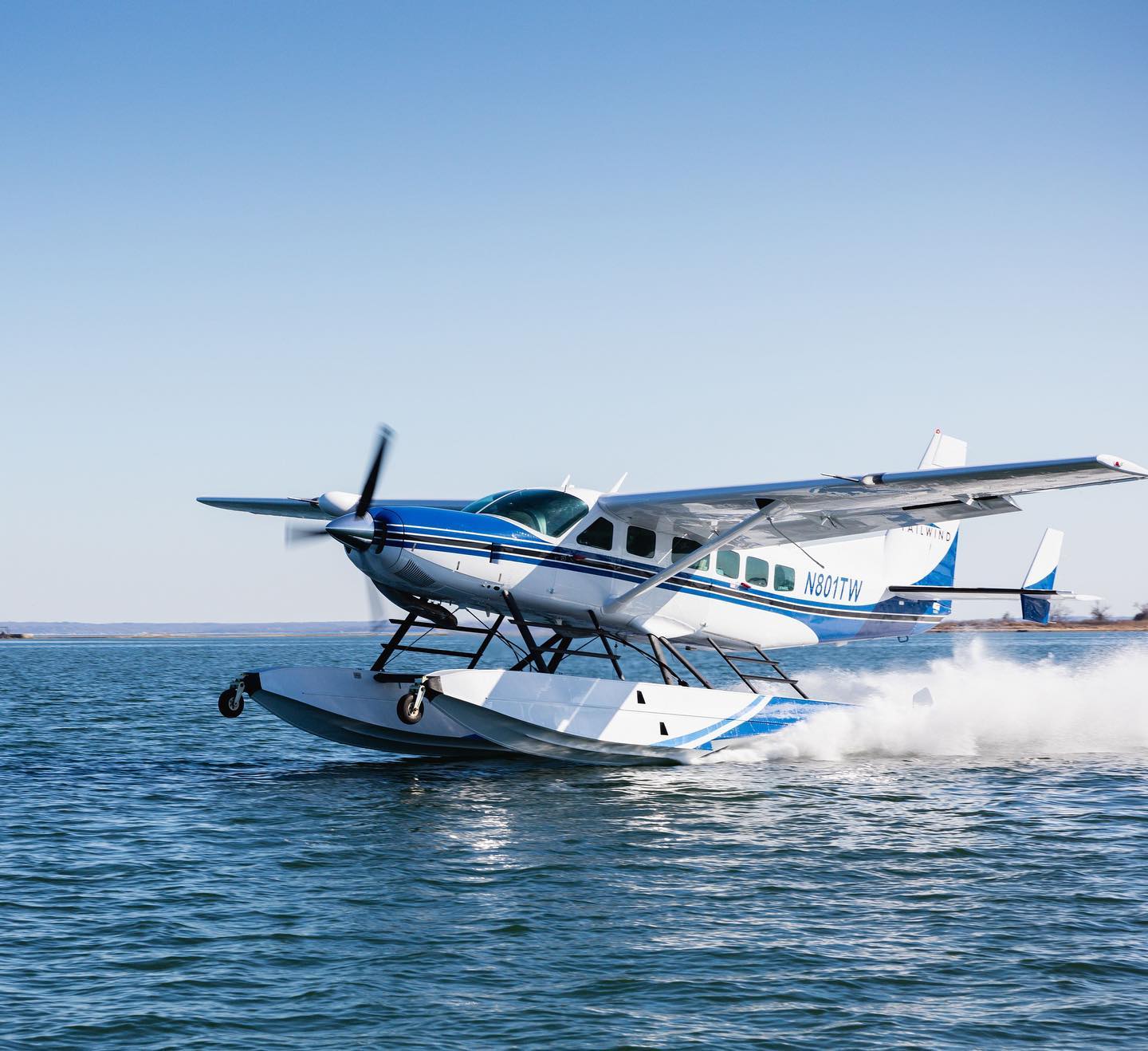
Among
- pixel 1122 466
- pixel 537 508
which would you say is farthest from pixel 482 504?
pixel 1122 466

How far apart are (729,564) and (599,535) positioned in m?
2.72

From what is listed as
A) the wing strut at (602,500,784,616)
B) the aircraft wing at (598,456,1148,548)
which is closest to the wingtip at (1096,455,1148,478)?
the aircraft wing at (598,456,1148,548)

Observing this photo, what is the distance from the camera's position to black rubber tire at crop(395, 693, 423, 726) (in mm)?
13500

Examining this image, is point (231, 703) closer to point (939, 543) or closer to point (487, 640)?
point (487, 640)

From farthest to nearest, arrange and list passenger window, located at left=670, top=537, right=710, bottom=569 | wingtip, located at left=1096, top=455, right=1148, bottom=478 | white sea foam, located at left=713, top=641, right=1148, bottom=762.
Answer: white sea foam, located at left=713, top=641, right=1148, bottom=762 < passenger window, located at left=670, top=537, right=710, bottom=569 < wingtip, located at left=1096, top=455, right=1148, bottom=478

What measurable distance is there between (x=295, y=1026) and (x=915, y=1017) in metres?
3.45

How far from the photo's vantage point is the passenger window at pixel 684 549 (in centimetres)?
1667

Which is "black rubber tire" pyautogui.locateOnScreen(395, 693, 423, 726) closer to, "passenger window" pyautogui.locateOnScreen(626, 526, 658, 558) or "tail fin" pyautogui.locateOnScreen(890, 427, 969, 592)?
"passenger window" pyautogui.locateOnScreen(626, 526, 658, 558)

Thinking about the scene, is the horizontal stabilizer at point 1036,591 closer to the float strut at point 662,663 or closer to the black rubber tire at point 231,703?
the float strut at point 662,663

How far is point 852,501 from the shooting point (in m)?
15.3

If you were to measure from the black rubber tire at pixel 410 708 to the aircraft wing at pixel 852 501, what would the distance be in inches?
153

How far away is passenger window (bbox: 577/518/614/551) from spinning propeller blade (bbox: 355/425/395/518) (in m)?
2.93

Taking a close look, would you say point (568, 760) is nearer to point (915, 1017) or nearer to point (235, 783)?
point (235, 783)


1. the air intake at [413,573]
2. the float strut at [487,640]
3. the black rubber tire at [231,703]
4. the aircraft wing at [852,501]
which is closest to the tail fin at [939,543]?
the aircraft wing at [852,501]
